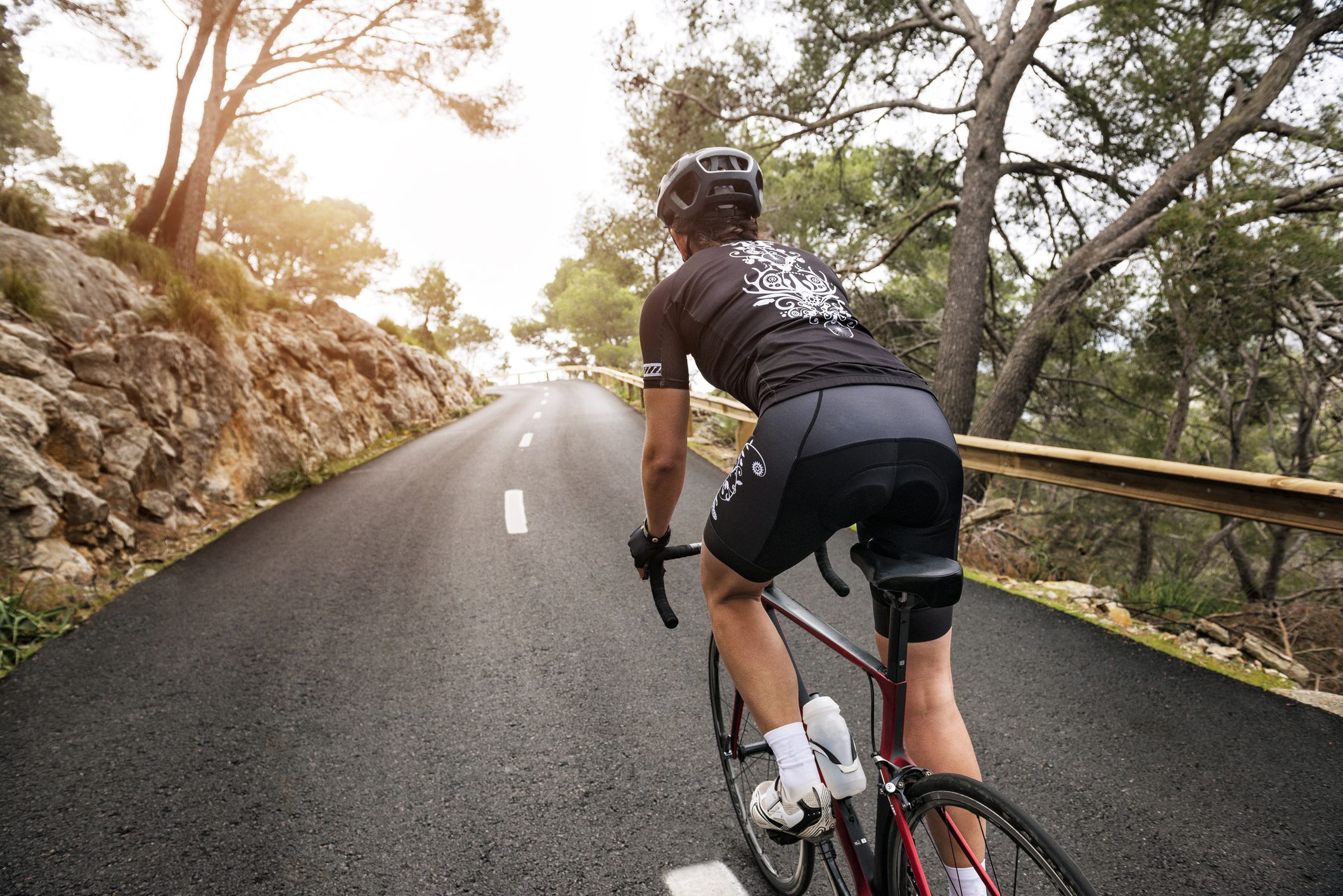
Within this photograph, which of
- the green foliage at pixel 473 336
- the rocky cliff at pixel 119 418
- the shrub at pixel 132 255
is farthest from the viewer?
the green foliage at pixel 473 336

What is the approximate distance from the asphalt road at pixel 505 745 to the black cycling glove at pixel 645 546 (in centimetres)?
114

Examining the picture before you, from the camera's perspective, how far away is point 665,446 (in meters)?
1.79

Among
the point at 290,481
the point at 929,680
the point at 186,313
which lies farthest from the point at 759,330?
the point at 186,313

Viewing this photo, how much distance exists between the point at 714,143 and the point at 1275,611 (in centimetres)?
914

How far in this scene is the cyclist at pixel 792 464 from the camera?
4.86ft

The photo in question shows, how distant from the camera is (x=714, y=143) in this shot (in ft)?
32.6

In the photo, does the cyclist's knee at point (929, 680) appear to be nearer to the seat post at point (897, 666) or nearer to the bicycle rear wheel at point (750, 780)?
the seat post at point (897, 666)

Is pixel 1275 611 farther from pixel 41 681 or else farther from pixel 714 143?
pixel 714 143

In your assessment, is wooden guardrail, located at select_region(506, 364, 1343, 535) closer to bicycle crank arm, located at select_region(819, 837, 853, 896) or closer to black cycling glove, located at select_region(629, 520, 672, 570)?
black cycling glove, located at select_region(629, 520, 672, 570)

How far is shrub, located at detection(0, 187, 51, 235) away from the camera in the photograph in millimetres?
7344

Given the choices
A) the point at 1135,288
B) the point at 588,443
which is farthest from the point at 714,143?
the point at 1135,288

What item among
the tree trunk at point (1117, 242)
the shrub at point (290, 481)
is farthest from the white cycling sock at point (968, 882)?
the shrub at point (290, 481)

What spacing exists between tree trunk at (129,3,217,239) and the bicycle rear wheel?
38.4ft

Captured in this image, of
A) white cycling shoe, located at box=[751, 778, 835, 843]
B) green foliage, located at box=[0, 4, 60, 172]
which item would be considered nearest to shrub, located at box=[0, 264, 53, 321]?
green foliage, located at box=[0, 4, 60, 172]
